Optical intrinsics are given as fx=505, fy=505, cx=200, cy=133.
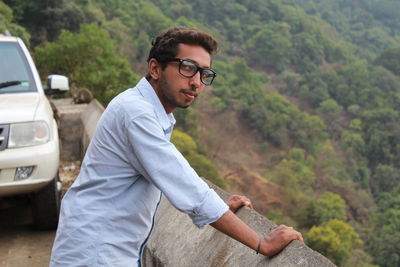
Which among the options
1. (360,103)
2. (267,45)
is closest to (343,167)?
(360,103)

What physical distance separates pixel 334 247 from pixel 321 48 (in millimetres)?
56274

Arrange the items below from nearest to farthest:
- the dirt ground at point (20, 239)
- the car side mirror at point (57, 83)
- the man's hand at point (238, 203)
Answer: the man's hand at point (238, 203) → the dirt ground at point (20, 239) → the car side mirror at point (57, 83)

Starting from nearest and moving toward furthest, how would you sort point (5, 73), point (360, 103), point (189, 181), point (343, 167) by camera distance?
point (189, 181) → point (5, 73) → point (343, 167) → point (360, 103)

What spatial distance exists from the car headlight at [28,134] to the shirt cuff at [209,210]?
240cm

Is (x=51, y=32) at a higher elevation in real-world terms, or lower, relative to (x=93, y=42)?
lower

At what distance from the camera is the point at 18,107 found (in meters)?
3.87

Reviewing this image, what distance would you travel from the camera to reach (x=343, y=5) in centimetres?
11344

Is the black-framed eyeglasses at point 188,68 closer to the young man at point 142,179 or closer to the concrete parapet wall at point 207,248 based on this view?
the young man at point 142,179

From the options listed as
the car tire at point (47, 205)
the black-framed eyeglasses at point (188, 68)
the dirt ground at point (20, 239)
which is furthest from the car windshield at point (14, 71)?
the black-framed eyeglasses at point (188, 68)

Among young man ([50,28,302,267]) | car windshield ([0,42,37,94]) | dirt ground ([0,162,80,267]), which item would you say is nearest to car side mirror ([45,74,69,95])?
car windshield ([0,42,37,94])

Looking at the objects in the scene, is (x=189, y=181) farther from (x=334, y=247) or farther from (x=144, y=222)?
(x=334, y=247)

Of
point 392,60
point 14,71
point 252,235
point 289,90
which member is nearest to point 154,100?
point 252,235

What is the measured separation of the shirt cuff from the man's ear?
46cm

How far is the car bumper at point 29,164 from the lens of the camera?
3.60 metres
